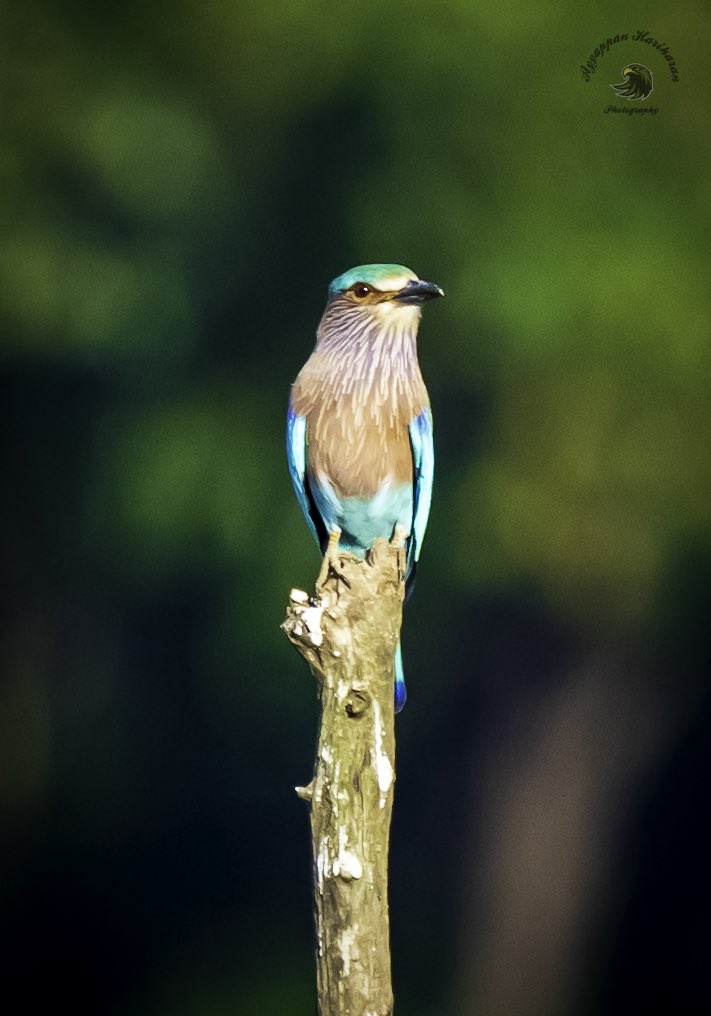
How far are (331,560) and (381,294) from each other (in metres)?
0.62

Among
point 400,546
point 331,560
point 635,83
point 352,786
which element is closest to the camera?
point 352,786

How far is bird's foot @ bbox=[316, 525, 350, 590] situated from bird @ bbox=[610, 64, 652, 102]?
85.6 inches

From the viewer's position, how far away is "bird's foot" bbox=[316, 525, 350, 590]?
2953 millimetres

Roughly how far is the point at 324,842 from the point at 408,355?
1.17 meters

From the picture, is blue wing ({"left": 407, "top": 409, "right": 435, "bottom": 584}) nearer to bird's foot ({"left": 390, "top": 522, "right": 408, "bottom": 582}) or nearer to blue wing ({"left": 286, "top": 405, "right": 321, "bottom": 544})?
bird's foot ({"left": 390, "top": 522, "right": 408, "bottom": 582})

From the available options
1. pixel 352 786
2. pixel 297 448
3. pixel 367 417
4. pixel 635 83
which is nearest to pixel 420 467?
pixel 367 417

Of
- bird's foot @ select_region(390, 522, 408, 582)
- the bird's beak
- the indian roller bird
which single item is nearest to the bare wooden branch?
bird's foot @ select_region(390, 522, 408, 582)

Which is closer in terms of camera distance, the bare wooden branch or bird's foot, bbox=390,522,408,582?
the bare wooden branch

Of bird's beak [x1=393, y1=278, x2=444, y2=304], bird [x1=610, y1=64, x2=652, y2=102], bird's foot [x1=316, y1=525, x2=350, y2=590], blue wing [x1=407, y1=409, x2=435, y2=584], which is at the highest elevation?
bird [x1=610, y1=64, x2=652, y2=102]

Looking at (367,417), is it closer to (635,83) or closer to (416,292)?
(416,292)

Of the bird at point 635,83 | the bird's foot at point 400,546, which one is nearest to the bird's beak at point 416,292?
the bird's foot at point 400,546

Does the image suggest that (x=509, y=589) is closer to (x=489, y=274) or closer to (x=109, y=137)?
(x=489, y=274)

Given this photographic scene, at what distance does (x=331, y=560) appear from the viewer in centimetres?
306

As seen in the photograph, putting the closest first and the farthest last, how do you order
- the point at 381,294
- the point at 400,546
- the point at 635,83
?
the point at 400,546 < the point at 381,294 < the point at 635,83
